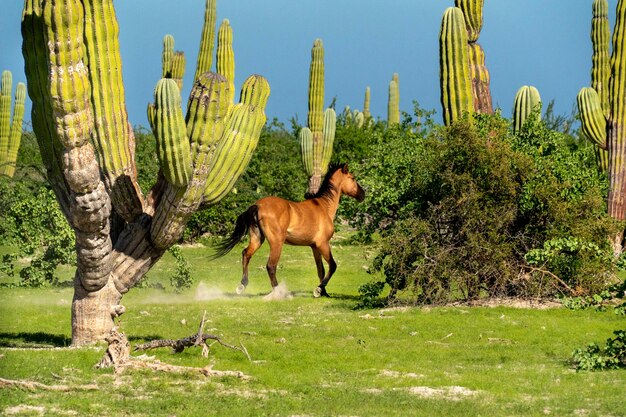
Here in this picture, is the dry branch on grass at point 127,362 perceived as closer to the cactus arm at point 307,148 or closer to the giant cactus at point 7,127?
the giant cactus at point 7,127

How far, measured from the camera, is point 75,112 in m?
11.9

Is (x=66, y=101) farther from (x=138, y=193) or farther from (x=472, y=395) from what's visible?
(x=472, y=395)

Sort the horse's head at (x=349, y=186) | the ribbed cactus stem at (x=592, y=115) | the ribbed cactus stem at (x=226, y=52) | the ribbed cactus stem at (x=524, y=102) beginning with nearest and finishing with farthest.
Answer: the ribbed cactus stem at (x=524, y=102)
the ribbed cactus stem at (x=226, y=52)
the horse's head at (x=349, y=186)
the ribbed cactus stem at (x=592, y=115)

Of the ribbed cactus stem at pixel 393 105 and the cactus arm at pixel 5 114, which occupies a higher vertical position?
the ribbed cactus stem at pixel 393 105

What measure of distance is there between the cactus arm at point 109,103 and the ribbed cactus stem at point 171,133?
55cm

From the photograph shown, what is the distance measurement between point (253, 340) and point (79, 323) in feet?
8.03

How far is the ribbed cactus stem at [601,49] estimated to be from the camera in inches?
1077

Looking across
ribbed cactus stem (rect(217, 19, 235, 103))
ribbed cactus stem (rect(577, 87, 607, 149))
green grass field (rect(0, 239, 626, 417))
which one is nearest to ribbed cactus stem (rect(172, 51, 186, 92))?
ribbed cactus stem (rect(217, 19, 235, 103))

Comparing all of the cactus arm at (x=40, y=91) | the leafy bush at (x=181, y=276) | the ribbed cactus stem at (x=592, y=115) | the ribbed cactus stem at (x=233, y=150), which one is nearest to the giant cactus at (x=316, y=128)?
the ribbed cactus stem at (x=592, y=115)

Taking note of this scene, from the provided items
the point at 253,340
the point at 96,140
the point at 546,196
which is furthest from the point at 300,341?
the point at 546,196

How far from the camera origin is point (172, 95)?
44.8 ft

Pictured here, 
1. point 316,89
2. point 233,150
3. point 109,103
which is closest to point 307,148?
point 316,89

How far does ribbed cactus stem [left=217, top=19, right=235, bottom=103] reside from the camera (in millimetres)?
23109

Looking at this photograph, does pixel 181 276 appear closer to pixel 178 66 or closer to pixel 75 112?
pixel 178 66
